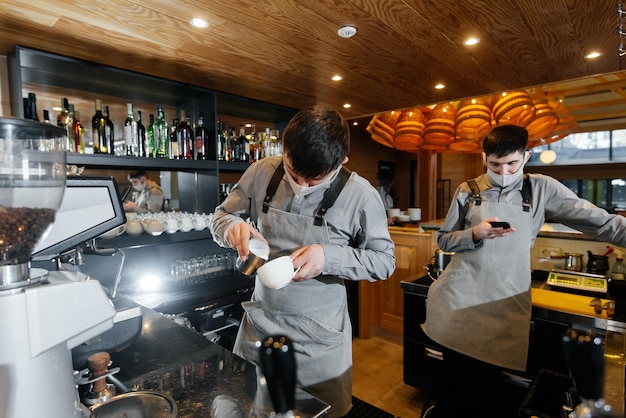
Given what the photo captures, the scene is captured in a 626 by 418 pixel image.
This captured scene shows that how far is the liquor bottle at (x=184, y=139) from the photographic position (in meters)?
Answer: 2.72

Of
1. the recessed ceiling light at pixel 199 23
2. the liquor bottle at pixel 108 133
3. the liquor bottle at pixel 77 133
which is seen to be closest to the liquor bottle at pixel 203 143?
the liquor bottle at pixel 108 133

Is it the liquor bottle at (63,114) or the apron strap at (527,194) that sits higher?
the liquor bottle at (63,114)

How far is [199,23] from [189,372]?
143 centimetres

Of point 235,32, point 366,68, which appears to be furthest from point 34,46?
point 366,68

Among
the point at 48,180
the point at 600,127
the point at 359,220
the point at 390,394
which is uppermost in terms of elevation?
the point at 600,127

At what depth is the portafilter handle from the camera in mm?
820

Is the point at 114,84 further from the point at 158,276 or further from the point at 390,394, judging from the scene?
the point at 390,394

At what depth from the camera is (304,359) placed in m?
1.41

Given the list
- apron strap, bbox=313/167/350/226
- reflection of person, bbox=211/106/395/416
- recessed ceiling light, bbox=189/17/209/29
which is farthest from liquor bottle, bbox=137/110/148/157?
apron strap, bbox=313/167/350/226

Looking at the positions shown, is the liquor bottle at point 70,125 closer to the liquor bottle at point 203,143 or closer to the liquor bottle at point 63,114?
the liquor bottle at point 63,114

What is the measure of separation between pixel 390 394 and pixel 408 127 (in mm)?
2296

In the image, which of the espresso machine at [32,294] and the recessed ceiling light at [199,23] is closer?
the espresso machine at [32,294]

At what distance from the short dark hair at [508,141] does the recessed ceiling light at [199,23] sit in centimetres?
154

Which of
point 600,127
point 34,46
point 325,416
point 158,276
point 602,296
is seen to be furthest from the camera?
point 600,127
